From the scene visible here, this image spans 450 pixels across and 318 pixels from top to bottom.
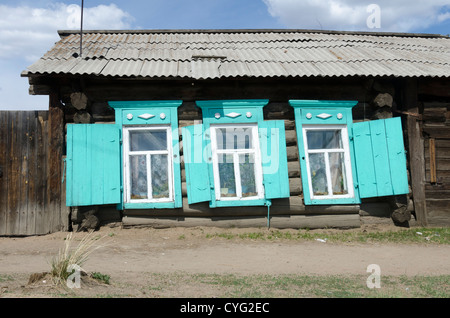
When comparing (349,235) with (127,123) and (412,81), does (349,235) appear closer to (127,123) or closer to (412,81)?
(412,81)

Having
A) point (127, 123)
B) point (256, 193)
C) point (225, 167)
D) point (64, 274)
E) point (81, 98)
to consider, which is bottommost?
point (64, 274)

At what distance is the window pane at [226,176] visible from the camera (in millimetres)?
7914

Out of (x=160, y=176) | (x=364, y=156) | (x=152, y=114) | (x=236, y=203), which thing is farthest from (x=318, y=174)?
(x=152, y=114)

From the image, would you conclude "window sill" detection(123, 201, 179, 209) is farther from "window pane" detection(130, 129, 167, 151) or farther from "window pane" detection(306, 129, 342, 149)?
"window pane" detection(306, 129, 342, 149)

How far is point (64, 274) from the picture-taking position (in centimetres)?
400

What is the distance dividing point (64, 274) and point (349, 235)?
18.2 ft

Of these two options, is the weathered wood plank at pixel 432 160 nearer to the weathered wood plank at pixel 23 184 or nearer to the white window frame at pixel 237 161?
the white window frame at pixel 237 161

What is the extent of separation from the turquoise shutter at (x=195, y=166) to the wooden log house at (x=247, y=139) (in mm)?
19

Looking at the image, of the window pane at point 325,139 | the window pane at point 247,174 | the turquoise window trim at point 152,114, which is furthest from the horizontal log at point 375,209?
the turquoise window trim at point 152,114

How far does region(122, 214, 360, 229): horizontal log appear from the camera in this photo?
25.4 feet
